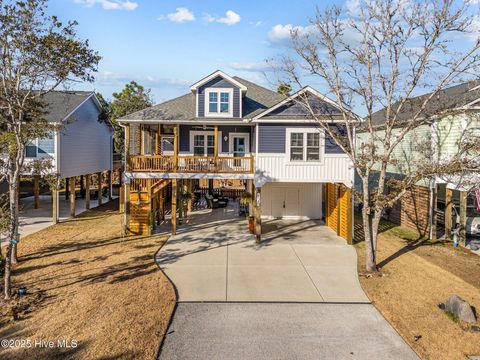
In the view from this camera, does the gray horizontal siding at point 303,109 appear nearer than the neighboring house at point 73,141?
Yes

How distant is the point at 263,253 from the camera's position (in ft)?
45.8

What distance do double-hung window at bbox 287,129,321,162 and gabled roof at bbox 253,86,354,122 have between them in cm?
79

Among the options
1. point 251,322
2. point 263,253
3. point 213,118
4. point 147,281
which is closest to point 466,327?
point 251,322

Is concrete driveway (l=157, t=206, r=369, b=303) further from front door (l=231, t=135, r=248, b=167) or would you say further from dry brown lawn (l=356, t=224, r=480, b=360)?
front door (l=231, t=135, r=248, b=167)

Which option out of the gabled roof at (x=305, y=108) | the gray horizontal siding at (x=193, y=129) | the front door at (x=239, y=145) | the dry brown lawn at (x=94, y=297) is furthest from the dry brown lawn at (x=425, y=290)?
the gray horizontal siding at (x=193, y=129)

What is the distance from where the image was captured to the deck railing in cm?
1639

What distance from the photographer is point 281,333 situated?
7.66 meters

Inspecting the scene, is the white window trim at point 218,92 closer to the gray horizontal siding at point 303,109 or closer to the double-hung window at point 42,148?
the gray horizontal siding at point 303,109

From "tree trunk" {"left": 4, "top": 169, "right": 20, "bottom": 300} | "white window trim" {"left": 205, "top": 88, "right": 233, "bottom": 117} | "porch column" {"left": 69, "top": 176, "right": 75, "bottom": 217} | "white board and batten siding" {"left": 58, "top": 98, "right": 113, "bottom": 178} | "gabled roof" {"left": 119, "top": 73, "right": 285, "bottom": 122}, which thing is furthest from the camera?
"porch column" {"left": 69, "top": 176, "right": 75, "bottom": 217}

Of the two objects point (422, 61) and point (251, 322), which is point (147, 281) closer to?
point (251, 322)

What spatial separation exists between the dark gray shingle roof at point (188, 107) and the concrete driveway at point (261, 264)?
6.09 meters

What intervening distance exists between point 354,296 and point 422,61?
8.03 meters

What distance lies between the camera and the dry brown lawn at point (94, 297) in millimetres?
6953

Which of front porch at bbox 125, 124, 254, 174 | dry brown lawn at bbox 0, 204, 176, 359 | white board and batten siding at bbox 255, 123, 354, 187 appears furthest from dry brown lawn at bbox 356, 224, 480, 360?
front porch at bbox 125, 124, 254, 174
